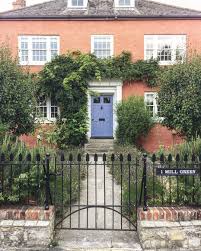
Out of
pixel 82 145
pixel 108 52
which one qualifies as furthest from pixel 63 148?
Result: pixel 108 52

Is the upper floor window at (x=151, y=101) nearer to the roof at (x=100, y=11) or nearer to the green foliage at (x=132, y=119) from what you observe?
the green foliage at (x=132, y=119)

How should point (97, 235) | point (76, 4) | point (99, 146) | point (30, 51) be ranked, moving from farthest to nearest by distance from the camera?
point (76, 4) → point (30, 51) → point (99, 146) → point (97, 235)

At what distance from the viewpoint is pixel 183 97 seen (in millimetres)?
15000

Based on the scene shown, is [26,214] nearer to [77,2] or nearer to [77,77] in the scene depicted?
[77,77]

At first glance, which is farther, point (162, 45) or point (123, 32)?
point (162, 45)

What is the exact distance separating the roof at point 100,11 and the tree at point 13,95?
6.55 m

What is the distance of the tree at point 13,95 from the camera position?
13516mm

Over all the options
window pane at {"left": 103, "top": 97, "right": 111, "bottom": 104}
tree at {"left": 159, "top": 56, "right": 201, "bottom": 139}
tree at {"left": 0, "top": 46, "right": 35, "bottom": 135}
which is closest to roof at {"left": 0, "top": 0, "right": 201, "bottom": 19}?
window pane at {"left": 103, "top": 97, "right": 111, "bottom": 104}

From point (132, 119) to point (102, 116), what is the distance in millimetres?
2753

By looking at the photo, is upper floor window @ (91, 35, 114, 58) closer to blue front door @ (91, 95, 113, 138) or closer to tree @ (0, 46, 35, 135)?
blue front door @ (91, 95, 113, 138)

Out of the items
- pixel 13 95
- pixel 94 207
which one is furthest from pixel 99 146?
pixel 94 207

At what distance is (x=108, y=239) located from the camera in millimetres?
6445

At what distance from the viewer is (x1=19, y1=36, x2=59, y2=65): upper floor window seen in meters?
19.8

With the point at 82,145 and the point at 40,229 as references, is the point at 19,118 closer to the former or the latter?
the point at 82,145
